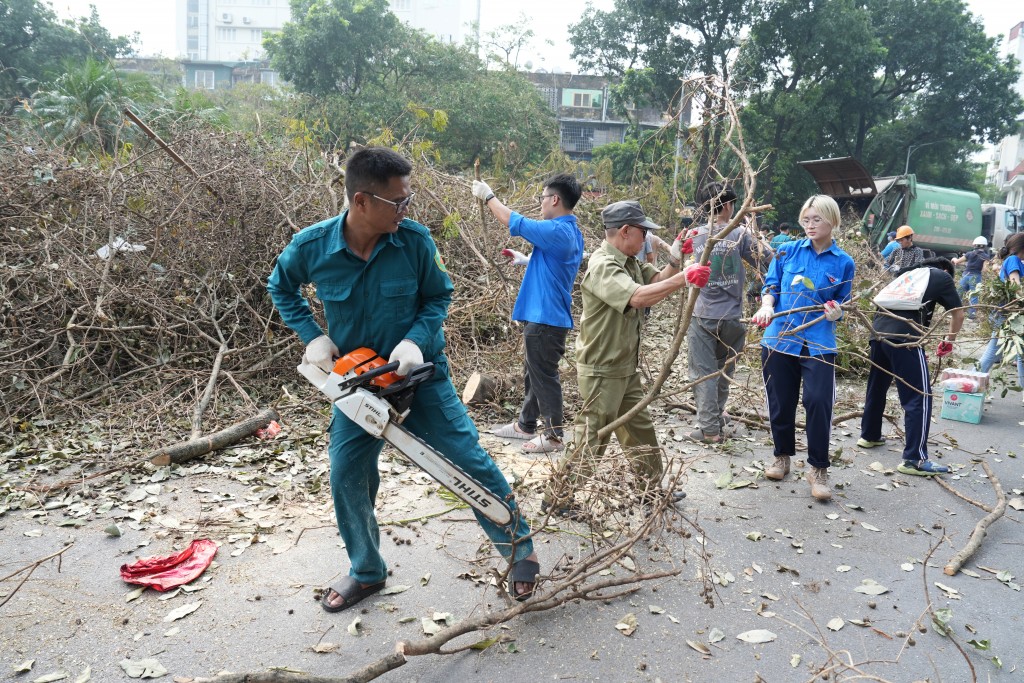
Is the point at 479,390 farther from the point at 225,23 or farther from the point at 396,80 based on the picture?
the point at 225,23

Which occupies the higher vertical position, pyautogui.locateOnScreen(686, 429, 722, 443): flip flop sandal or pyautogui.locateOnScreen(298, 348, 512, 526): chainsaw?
pyautogui.locateOnScreen(298, 348, 512, 526): chainsaw

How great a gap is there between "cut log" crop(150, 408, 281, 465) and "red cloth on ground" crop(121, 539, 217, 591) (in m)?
1.26

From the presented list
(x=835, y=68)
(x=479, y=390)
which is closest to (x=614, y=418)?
(x=479, y=390)

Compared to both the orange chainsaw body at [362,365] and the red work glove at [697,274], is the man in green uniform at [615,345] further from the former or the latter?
the orange chainsaw body at [362,365]

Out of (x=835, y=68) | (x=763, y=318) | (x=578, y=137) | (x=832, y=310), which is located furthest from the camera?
(x=578, y=137)

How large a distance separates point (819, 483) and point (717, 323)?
1407mm

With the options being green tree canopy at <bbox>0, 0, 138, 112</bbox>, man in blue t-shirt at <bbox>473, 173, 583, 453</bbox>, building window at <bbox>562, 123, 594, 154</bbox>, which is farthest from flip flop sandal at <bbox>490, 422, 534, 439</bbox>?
building window at <bbox>562, 123, 594, 154</bbox>

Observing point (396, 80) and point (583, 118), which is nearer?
point (396, 80)

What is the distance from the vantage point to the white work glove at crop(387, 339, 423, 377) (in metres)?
2.70

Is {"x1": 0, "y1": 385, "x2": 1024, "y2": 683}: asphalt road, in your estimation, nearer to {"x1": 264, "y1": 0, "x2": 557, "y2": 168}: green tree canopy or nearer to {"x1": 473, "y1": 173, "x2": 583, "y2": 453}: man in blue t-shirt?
{"x1": 473, "y1": 173, "x2": 583, "y2": 453}: man in blue t-shirt

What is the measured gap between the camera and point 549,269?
4918 mm

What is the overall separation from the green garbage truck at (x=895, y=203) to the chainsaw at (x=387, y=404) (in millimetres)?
16625

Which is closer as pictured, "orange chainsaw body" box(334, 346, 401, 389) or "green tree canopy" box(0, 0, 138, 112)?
"orange chainsaw body" box(334, 346, 401, 389)

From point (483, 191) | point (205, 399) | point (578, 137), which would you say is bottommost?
point (205, 399)
